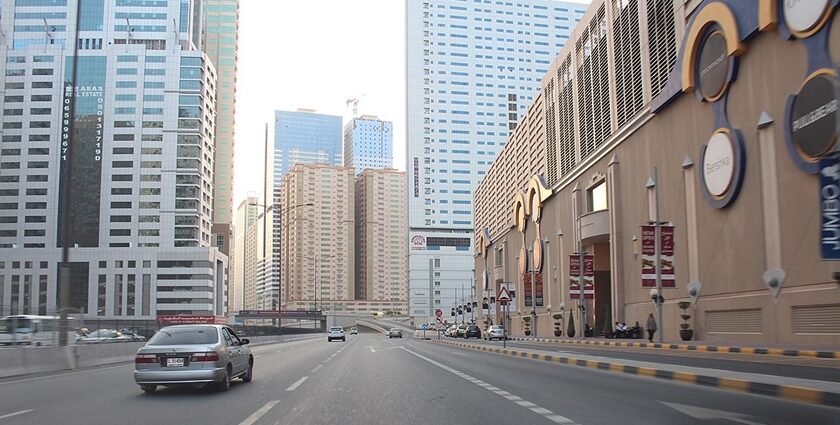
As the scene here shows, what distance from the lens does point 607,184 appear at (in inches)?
1857

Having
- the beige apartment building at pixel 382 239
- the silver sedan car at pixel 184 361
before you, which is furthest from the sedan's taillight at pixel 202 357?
the beige apartment building at pixel 382 239

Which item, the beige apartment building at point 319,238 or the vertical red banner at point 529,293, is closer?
the vertical red banner at point 529,293

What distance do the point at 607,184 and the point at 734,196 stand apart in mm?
17970

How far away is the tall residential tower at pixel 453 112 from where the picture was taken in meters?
174

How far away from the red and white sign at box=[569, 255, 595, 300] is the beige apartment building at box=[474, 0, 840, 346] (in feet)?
0.32

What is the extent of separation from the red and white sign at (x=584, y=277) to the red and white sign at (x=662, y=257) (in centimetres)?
1425

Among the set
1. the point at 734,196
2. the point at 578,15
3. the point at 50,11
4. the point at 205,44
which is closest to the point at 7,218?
the point at 50,11

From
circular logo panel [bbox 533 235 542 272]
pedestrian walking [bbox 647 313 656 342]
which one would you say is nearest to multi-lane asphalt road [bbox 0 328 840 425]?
pedestrian walking [bbox 647 313 656 342]

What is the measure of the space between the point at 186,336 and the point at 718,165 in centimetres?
2459

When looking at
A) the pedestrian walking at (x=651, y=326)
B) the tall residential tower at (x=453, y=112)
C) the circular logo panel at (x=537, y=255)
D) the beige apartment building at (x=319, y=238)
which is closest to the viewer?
the pedestrian walking at (x=651, y=326)

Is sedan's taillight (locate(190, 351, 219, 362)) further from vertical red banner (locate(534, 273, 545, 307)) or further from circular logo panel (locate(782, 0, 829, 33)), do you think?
vertical red banner (locate(534, 273, 545, 307))

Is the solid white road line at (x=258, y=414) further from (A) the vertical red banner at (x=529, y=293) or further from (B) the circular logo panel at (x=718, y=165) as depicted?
(A) the vertical red banner at (x=529, y=293)

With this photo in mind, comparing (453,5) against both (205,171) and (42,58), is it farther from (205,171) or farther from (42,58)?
(42,58)

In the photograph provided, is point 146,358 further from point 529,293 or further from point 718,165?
point 529,293
